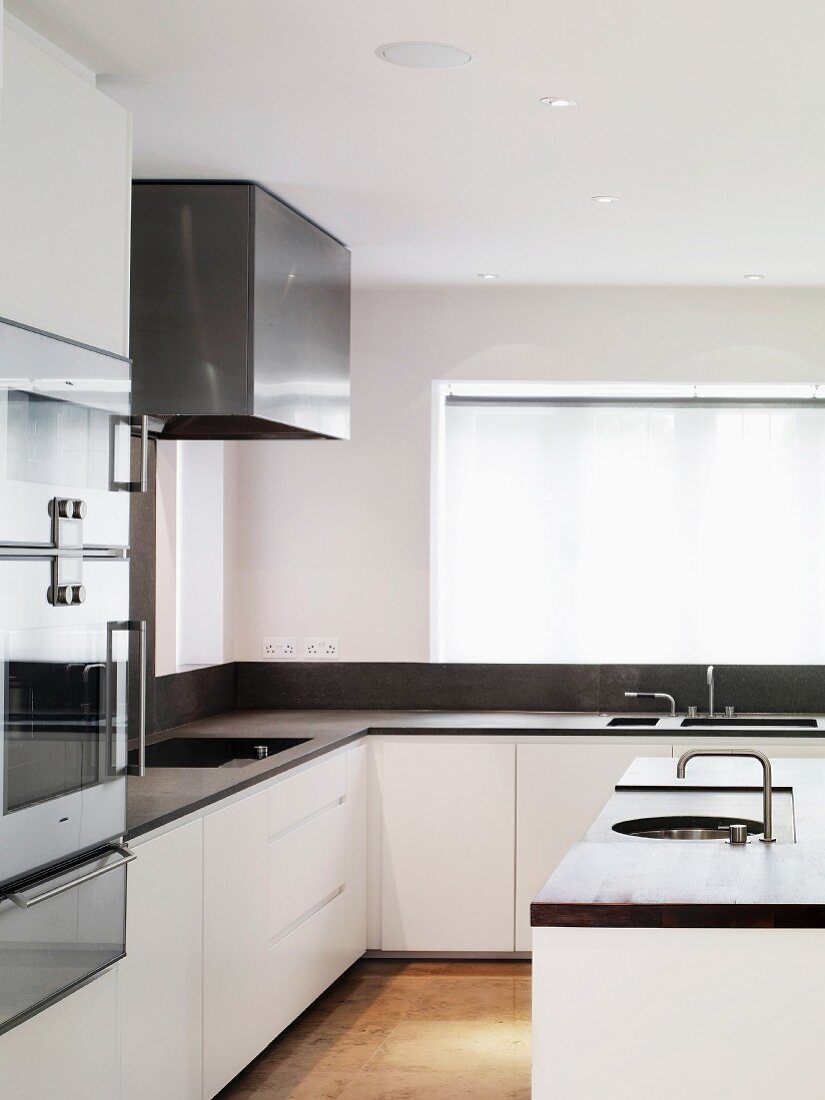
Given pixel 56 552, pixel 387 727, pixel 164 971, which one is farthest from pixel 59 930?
pixel 387 727

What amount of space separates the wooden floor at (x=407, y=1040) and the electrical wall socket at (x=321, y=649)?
1.24m

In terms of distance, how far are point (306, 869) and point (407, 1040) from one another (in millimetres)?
619

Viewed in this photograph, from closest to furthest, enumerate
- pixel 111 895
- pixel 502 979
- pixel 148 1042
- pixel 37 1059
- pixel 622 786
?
1. pixel 37 1059
2. pixel 111 895
3. pixel 148 1042
4. pixel 622 786
5. pixel 502 979

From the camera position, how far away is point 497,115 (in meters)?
3.35

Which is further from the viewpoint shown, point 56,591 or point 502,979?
point 502,979

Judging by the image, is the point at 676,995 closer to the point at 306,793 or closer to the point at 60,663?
the point at 60,663

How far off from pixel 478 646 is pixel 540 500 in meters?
0.68

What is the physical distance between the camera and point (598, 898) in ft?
7.28

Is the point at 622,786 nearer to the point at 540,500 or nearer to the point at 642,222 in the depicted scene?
the point at 642,222

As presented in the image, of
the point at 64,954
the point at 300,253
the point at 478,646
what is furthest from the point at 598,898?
the point at 478,646

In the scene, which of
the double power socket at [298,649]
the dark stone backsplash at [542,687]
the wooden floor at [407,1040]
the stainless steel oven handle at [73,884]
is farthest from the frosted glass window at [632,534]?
the stainless steel oven handle at [73,884]

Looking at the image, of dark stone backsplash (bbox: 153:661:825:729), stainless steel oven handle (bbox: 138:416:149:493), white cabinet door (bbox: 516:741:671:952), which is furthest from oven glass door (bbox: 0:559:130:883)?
dark stone backsplash (bbox: 153:661:825:729)

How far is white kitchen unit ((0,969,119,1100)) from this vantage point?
243 centimetres

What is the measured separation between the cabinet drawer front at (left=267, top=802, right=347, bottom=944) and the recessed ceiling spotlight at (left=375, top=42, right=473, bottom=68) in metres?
2.17
